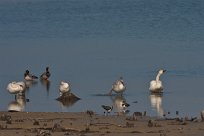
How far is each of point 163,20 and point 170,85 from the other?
23.0m

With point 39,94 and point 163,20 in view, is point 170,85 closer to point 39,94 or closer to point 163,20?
point 39,94

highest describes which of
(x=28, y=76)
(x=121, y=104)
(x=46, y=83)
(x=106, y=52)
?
(x=106, y=52)

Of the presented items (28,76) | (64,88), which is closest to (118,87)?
(64,88)

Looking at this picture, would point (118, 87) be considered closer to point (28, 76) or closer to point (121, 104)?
point (121, 104)

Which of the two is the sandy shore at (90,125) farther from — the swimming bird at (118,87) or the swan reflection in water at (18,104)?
the swimming bird at (118,87)

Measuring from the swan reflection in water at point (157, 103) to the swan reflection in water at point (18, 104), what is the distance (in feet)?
10.9

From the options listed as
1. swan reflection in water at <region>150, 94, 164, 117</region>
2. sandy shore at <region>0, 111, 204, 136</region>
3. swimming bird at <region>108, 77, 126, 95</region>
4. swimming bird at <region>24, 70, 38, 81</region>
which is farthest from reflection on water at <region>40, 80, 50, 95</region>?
sandy shore at <region>0, 111, 204, 136</region>

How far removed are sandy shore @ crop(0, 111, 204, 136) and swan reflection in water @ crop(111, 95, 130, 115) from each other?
6.91ft

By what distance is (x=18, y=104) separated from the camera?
904 inches

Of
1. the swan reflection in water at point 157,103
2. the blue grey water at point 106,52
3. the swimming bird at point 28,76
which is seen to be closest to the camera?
the swan reflection in water at point 157,103

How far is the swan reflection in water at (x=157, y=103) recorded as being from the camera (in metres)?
20.8

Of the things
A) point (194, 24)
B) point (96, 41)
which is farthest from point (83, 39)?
point (194, 24)

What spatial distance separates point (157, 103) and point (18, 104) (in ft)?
11.9

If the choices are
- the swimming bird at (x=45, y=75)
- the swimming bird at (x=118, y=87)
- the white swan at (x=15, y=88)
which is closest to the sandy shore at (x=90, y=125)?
the swimming bird at (x=118, y=87)
